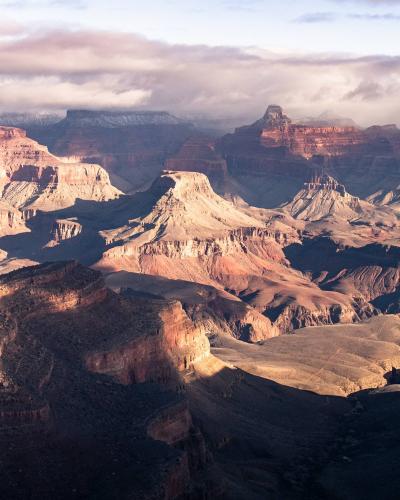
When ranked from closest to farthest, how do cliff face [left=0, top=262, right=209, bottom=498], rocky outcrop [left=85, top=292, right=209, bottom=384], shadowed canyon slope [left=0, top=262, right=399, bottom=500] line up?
cliff face [left=0, top=262, right=209, bottom=498]
shadowed canyon slope [left=0, top=262, right=399, bottom=500]
rocky outcrop [left=85, top=292, right=209, bottom=384]

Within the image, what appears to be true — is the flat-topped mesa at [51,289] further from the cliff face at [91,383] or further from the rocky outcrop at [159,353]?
the rocky outcrop at [159,353]

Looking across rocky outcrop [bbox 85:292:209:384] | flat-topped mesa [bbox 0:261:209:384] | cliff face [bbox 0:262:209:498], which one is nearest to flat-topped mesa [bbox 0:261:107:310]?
flat-topped mesa [bbox 0:261:209:384]

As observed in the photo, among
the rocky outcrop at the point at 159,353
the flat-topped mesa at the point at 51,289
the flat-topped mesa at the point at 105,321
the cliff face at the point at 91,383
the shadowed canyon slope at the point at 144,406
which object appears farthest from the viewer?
the flat-topped mesa at the point at 51,289

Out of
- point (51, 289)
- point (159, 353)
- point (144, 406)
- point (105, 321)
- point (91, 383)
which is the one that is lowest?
point (159, 353)

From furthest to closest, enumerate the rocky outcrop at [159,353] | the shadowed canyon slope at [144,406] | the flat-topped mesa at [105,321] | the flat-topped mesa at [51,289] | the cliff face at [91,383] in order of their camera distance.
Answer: the flat-topped mesa at [51,289] → the flat-topped mesa at [105,321] → the rocky outcrop at [159,353] → the shadowed canyon slope at [144,406] → the cliff face at [91,383]

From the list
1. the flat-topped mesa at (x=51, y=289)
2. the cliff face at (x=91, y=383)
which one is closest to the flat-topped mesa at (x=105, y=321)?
the flat-topped mesa at (x=51, y=289)

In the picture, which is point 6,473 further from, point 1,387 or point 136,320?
point 136,320

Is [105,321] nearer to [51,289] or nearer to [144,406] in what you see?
[51,289]

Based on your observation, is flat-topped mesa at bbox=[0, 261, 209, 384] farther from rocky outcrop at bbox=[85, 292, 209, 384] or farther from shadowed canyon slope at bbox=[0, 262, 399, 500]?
shadowed canyon slope at bbox=[0, 262, 399, 500]

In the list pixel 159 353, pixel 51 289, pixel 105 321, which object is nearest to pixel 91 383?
pixel 159 353
